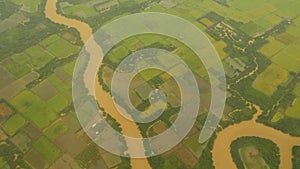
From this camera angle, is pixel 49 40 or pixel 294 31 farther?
pixel 294 31

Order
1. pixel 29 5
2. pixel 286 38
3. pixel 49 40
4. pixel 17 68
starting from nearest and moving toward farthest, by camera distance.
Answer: pixel 17 68
pixel 49 40
pixel 286 38
pixel 29 5

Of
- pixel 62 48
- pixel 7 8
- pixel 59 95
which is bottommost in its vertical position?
pixel 59 95

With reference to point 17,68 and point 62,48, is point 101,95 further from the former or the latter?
point 17,68

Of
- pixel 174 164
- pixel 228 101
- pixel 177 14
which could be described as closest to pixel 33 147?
pixel 174 164

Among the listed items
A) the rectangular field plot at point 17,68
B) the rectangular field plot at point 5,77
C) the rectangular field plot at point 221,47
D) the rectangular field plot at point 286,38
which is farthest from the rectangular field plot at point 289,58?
the rectangular field plot at point 5,77

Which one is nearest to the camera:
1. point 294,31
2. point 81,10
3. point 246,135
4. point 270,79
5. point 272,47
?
point 246,135

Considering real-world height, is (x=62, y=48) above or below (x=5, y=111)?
above

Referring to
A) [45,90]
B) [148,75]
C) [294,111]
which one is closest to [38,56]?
[45,90]

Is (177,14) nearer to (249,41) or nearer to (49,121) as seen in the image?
(249,41)
